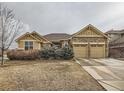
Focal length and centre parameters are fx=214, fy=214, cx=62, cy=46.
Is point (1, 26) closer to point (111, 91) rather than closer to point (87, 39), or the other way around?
point (87, 39)

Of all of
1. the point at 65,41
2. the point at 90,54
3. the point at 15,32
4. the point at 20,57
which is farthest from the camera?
the point at 65,41

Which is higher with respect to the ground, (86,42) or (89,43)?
(86,42)

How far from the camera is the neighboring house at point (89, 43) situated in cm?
3294

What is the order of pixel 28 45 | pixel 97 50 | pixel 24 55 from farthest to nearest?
pixel 28 45 → pixel 97 50 → pixel 24 55

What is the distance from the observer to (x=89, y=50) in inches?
1298

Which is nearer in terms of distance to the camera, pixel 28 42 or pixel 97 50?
pixel 97 50

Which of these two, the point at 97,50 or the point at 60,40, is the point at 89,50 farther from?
the point at 60,40

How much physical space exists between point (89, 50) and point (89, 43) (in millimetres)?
1081

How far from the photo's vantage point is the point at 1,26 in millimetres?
24047

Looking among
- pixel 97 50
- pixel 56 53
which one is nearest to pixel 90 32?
pixel 97 50

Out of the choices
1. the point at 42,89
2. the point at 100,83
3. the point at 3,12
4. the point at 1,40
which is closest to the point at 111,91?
the point at 100,83

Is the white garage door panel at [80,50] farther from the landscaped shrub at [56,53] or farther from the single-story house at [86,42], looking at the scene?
the landscaped shrub at [56,53]

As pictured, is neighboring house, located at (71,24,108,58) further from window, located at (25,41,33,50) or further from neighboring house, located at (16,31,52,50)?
window, located at (25,41,33,50)

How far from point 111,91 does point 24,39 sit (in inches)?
977
